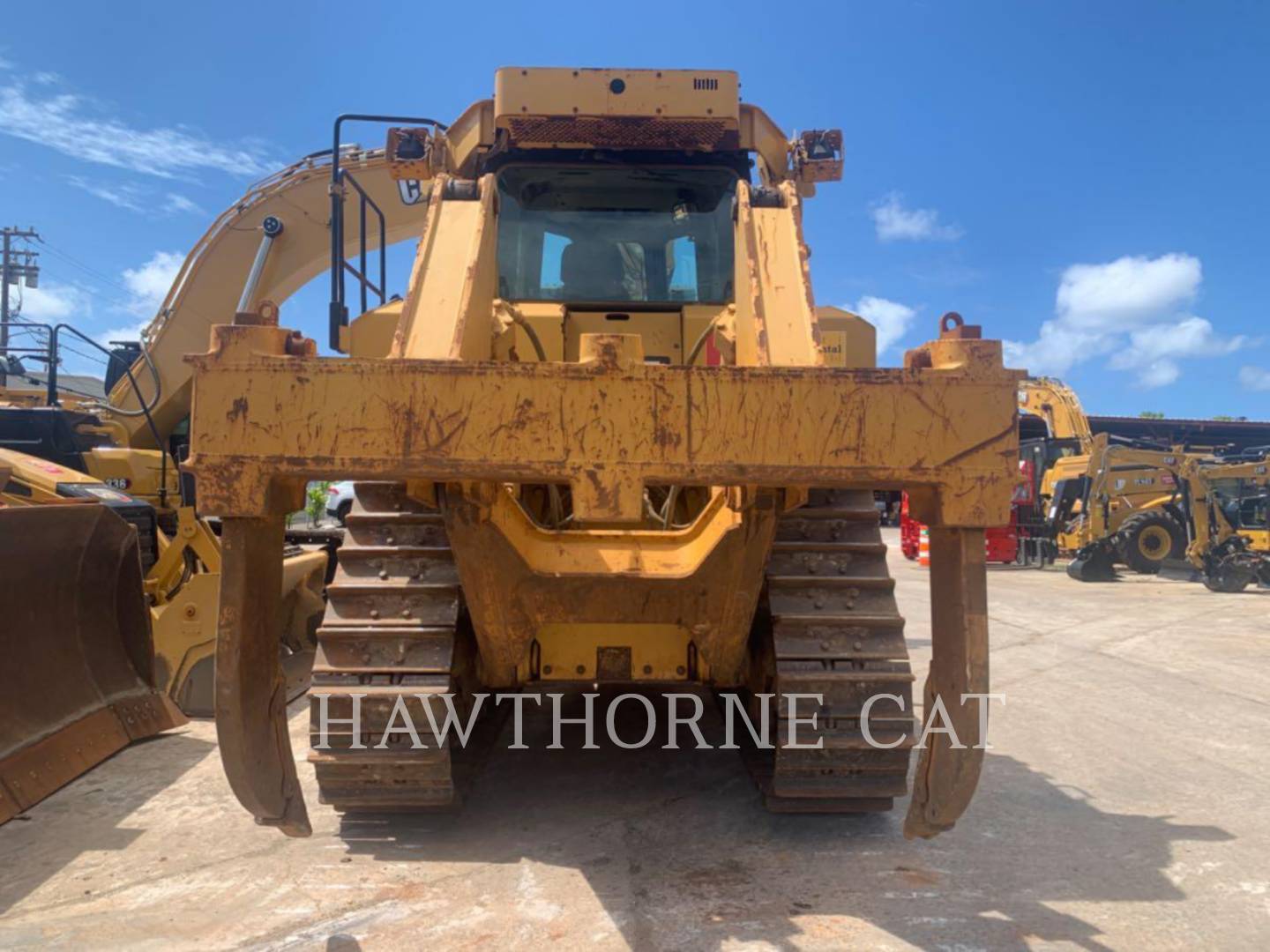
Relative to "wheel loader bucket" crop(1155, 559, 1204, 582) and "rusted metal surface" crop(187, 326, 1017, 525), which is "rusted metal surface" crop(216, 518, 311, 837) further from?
"wheel loader bucket" crop(1155, 559, 1204, 582)

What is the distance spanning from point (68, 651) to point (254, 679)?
262cm

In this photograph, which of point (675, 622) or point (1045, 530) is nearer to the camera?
point (675, 622)

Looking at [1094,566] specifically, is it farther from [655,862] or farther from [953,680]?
[953,680]

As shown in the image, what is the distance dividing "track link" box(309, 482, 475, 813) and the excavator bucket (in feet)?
46.0

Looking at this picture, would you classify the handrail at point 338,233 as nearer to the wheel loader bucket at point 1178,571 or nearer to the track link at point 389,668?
the track link at point 389,668

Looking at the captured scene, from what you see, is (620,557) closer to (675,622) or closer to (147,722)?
(675,622)

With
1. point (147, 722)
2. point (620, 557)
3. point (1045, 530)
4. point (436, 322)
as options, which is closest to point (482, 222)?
point (436, 322)

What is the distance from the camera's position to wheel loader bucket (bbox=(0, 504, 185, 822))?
3.95 metres

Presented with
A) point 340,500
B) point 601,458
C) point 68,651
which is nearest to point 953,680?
point 601,458

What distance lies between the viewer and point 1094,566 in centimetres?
Answer: 1495

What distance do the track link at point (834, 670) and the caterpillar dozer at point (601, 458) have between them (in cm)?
1

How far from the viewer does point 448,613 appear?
3418mm

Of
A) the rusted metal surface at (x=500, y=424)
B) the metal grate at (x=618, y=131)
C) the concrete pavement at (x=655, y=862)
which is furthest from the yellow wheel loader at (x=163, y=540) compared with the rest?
the metal grate at (x=618, y=131)

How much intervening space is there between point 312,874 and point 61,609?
2285mm
